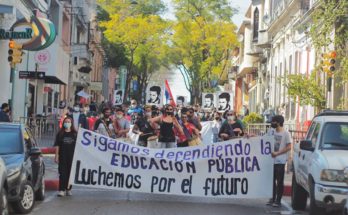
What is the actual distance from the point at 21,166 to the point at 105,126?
5.63 meters

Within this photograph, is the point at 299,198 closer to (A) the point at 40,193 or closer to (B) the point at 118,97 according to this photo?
(A) the point at 40,193

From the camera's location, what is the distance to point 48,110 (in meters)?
43.7

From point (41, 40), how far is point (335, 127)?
17225mm

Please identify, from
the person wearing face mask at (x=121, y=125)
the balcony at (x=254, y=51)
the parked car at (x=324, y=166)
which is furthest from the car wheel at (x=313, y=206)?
the balcony at (x=254, y=51)

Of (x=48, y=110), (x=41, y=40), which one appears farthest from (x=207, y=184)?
(x=48, y=110)

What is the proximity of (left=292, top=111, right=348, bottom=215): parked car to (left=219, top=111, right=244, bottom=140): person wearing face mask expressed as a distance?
4.17m

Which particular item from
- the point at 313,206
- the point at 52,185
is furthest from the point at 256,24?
the point at 313,206

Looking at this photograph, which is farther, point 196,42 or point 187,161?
point 196,42

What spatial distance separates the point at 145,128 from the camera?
17516mm

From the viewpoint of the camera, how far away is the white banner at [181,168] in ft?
43.9

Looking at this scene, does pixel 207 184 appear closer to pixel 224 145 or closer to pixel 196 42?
pixel 224 145

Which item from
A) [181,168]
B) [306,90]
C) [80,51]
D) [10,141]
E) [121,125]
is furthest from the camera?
[80,51]

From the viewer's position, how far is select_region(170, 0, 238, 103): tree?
57938 mm

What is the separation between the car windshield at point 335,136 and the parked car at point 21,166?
15.8ft
